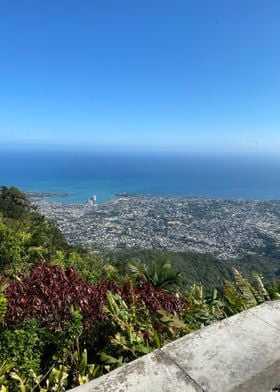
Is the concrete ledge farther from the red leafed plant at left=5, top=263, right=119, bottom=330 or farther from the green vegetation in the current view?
the red leafed plant at left=5, top=263, right=119, bottom=330

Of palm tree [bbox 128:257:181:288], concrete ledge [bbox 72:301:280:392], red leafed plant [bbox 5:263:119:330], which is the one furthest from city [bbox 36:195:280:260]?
concrete ledge [bbox 72:301:280:392]

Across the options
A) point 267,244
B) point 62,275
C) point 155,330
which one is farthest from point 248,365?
point 267,244

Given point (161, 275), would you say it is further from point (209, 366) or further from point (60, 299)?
point (209, 366)

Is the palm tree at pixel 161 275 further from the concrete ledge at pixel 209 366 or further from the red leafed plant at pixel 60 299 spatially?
the concrete ledge at pixel 209 366

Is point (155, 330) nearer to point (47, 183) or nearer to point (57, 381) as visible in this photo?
point (57, 381)

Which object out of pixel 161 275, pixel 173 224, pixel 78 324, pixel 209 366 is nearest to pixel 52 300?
pixel 78 324

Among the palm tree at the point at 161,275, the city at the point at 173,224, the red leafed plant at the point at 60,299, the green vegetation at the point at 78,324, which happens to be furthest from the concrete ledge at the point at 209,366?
the city at the point at 173,224
